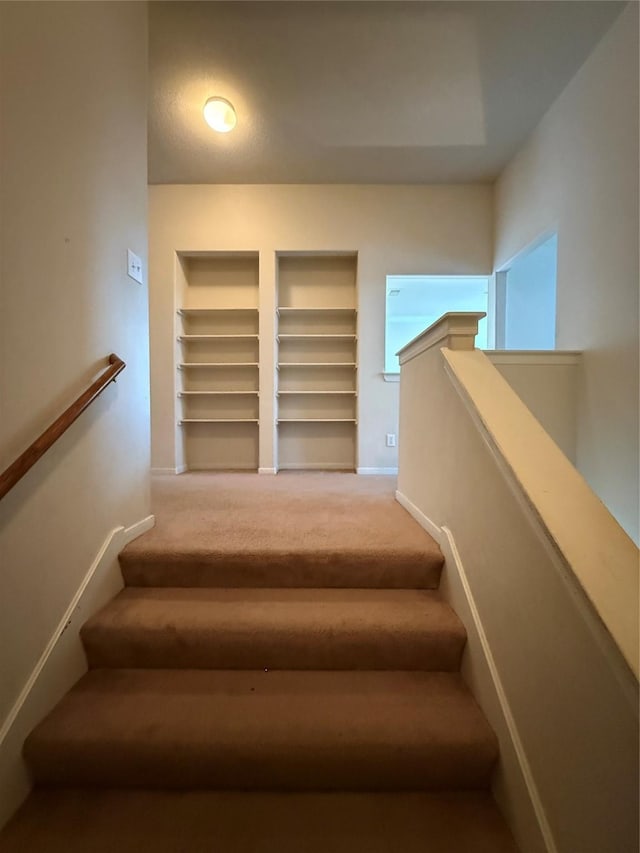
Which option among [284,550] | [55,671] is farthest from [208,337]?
[55,671]

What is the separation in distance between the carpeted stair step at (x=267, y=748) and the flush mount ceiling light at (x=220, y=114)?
349 cm

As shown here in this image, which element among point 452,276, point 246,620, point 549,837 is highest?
point 452,276

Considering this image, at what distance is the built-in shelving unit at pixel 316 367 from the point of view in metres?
4.12

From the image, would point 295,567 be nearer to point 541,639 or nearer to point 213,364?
point 541,639

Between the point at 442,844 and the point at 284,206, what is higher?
the point at 284,206

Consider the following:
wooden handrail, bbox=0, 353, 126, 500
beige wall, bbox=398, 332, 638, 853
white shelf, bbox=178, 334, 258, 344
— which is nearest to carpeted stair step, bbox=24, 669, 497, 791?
beige wall, bbox=398, 332, 638, 853

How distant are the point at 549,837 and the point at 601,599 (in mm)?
601

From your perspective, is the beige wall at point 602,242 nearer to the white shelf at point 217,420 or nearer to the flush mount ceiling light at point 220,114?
the flush mount ceiling light at point 220,114

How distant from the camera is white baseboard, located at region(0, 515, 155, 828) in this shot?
1.06m

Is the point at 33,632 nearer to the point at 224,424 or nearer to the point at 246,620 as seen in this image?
the point at 246,620

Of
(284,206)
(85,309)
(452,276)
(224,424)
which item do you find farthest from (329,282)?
(85,309)

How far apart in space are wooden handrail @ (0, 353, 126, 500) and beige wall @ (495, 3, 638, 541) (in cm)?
258

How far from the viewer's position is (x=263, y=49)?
2.44 m

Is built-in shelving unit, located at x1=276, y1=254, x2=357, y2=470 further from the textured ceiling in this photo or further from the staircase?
the staircase
